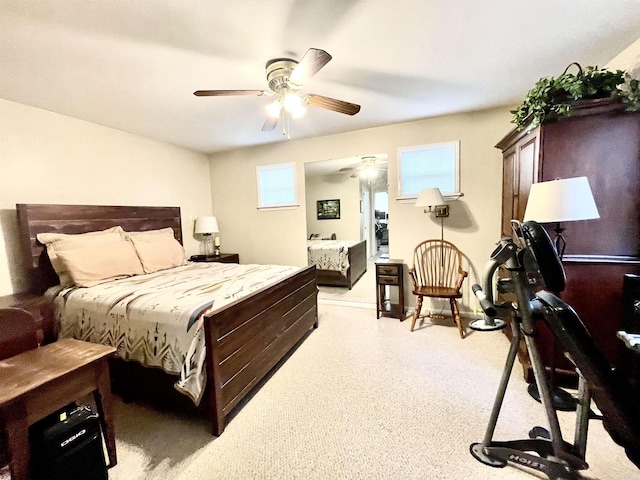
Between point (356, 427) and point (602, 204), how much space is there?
218 cm

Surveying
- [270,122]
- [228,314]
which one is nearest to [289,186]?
[270,122]

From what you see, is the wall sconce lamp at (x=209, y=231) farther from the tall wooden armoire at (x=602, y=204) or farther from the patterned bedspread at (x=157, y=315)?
the tall wooden armoire at (x=602, y=204)

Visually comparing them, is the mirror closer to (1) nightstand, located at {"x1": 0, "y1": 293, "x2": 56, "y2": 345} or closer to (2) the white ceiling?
(2) the white ceiling

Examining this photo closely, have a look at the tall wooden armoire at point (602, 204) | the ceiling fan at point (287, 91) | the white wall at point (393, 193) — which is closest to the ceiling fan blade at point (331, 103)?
the ceiling fan at point (287, 91)

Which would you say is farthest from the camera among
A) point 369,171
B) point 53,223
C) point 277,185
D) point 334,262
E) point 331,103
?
point 369,171

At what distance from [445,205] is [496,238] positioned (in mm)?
716

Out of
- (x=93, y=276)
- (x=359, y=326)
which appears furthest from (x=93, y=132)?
(x=359, y=326)

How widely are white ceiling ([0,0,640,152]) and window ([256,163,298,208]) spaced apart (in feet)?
4.70

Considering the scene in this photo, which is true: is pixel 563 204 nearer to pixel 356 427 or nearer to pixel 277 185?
pixel 356 427

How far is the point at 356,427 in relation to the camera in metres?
1.73

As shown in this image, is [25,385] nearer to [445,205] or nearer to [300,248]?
[300,248]

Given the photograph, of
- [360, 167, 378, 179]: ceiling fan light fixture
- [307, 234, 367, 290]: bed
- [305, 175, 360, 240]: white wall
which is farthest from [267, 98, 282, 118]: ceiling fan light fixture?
[305, 175, 360, 240]: white wall

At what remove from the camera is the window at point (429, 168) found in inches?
135

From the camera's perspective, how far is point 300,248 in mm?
4379
